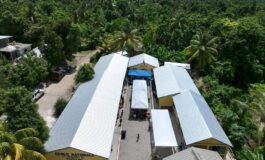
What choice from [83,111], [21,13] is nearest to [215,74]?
[83,111]

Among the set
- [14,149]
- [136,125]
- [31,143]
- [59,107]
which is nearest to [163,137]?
[136,125]

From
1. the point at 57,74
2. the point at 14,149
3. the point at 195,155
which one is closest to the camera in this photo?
the point at 14,149

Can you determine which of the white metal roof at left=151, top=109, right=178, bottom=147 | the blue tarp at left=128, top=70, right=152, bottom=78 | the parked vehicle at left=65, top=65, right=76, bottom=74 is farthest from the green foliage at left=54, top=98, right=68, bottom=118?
the parked vehicle at left=65, top=65, right=76, bottom=74

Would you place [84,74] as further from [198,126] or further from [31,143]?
[31,143]

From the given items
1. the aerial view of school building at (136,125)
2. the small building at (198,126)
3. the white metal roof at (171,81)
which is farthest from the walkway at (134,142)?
the white metal roof at (171,81)

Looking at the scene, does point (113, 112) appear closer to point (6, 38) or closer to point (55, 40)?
point (55, 40)

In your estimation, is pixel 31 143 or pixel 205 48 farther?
pixel 205 48

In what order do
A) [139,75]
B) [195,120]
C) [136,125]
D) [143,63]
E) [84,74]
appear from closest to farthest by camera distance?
[195,120], [136,125], [84,74], [139,75], [143,63]
